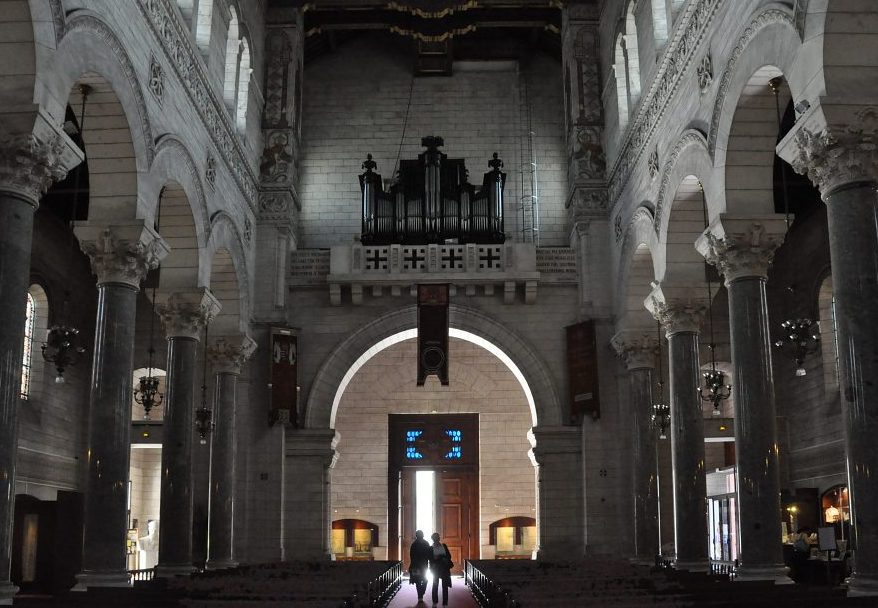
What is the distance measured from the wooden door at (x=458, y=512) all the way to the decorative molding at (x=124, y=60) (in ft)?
58.4

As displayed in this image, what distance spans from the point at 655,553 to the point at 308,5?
52.7 feet

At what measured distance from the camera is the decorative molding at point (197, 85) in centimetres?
1730

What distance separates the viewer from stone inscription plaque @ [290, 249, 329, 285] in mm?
27000

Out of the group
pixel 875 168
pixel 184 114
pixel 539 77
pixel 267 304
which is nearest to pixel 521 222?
pixel 539 77

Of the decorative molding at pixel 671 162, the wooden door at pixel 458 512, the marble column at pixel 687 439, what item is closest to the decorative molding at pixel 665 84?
the decorative molding at pixel 671 162

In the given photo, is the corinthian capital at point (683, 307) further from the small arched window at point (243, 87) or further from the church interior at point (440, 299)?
the small arched window at point (243, 87)

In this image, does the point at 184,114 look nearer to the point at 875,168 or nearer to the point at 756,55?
the point at 756,55

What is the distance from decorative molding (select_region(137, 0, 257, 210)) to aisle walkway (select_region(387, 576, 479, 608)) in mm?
9712

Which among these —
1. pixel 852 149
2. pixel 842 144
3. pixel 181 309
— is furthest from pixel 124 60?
pixel 852 149

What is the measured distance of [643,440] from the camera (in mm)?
23656

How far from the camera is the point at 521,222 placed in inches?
1136

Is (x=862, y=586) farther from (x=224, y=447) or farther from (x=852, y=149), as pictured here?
(x=224, y=447)

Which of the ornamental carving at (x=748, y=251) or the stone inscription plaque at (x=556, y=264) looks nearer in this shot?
the ornamental carving at (x=748, y=251)

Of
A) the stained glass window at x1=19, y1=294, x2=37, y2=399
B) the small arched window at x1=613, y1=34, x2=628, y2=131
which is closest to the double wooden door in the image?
the small arched window at x1=613, y1=34, x2=628, y2=131
